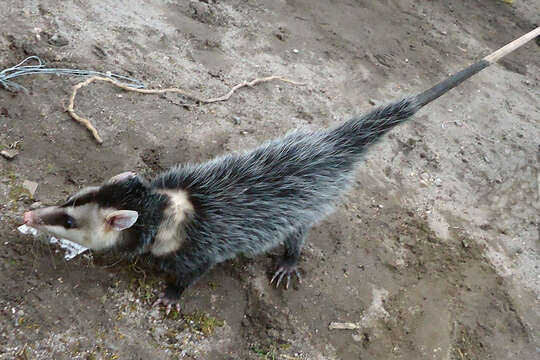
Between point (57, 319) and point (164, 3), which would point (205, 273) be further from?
point (164, 3)

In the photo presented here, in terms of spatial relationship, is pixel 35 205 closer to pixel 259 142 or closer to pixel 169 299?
pixel 169 299

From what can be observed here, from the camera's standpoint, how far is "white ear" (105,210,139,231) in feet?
7.07

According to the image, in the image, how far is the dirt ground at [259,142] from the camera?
2.43 metres

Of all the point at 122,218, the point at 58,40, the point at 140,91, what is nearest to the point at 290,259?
the point at 122,218

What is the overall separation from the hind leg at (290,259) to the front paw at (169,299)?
2.14 feet

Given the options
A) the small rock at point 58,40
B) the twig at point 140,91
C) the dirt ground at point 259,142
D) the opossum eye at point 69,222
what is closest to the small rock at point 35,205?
the dirt ground at point 259,142

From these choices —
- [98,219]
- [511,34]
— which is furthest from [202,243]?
[511,34]

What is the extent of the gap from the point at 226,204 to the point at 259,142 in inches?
49.7

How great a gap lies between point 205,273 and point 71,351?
81cm

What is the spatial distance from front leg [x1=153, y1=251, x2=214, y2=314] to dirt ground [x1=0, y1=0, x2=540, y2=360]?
0.09 m

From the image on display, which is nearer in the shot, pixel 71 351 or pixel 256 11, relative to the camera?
pixel 71 351

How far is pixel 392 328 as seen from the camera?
115 inches

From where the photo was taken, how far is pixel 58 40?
11.8 ft

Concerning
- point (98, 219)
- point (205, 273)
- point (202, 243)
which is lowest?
point (205, 273)
